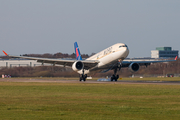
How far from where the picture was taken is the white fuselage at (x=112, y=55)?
53.5m

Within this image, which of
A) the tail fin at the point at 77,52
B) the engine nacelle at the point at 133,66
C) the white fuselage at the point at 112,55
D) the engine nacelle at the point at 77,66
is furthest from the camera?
the tail fin at the point at 77,52

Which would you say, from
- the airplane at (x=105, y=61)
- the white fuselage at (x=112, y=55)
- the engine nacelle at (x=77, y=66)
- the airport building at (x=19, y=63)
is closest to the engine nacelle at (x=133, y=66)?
the airplane at (x=105, y=61)

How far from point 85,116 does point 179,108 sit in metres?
6.38

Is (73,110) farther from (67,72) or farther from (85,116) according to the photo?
(67,72)

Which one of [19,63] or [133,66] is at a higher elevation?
[19,63]

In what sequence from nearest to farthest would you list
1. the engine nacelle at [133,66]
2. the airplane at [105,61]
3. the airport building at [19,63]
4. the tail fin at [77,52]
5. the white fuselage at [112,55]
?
1. the white fuselage at [112,55]
2. the airplane at [105,61]
3. the engine nacelle at [133,66]
4. the tail fin at [77,52]
5. the airport building at [19,63]

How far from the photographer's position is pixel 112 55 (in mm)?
54500

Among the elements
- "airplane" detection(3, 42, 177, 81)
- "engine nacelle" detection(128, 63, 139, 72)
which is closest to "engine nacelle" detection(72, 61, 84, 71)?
"airplane" detection(3, 42, 177, 81)

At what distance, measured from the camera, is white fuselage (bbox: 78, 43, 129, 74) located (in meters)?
53.5

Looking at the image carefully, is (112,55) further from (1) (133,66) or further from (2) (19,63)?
(2) (19,63)

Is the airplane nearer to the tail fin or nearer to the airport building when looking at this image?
the tail fin

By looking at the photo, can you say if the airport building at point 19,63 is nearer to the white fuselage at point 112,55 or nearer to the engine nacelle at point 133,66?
the engine nacelle at point 133,66

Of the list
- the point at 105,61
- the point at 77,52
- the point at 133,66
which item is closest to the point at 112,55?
the point at 105,61

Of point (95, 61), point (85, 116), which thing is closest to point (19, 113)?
point (85, 116)
